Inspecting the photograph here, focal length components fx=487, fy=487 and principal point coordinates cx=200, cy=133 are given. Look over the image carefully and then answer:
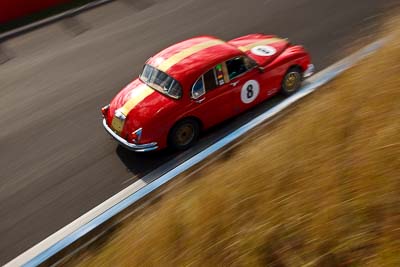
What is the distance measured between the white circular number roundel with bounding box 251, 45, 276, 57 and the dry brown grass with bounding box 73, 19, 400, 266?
131 inches

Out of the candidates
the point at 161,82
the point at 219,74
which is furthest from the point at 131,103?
the point at 219,74

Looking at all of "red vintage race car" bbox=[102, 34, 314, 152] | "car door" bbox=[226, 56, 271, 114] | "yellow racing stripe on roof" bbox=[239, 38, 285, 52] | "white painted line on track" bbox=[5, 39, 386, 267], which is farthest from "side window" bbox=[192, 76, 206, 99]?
"yellow racing stripe on roof" bbox=[239, 38, 285, 52]

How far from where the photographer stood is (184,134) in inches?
332

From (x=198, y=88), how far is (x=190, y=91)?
16 centimetres

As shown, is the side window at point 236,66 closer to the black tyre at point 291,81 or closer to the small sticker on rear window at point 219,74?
the small sticker on rear window at point 219,74

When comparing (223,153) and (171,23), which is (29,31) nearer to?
(171,23)

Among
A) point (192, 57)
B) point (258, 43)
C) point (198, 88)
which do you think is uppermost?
point (192, 57)

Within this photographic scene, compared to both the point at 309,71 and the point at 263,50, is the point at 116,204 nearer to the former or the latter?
the point at 263,50

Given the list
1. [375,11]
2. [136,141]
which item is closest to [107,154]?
[136,141]

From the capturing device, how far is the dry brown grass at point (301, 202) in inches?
153

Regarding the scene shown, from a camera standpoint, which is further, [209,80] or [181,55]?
[181,55]

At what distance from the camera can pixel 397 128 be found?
4.56m

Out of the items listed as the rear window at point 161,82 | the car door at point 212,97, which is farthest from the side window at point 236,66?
the rear window at point 161,82

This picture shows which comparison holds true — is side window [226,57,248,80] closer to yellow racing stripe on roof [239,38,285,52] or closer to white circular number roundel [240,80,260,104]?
white circular number roundel [240,80,260,104]
